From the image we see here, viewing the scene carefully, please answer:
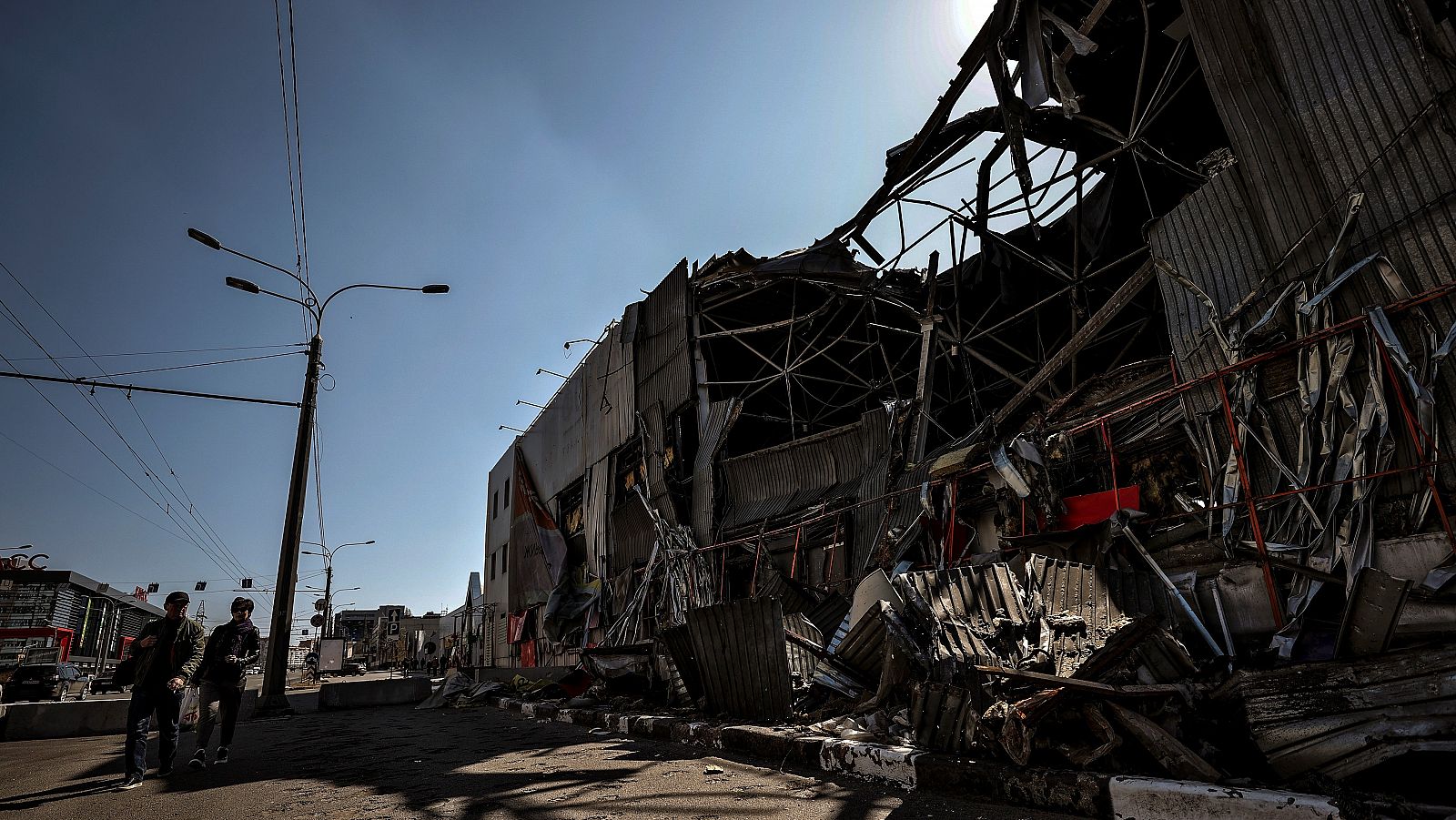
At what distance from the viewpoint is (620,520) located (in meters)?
18.2

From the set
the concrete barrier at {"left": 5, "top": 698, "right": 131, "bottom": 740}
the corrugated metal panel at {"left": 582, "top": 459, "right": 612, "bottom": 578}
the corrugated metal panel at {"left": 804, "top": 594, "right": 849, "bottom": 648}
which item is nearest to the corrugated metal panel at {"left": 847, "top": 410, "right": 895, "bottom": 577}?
the corrugated metal panel at {"left": 804, "top": 594, "right": 849, "bottom": 648}

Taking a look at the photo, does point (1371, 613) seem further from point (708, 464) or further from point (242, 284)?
point (242, 284)

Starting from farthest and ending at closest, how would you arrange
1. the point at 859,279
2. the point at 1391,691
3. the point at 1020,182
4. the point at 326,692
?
the point at 326,692, the point at 859,279, the point at 1020,182, the point at 1391,691

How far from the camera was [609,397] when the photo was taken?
65.2 ft

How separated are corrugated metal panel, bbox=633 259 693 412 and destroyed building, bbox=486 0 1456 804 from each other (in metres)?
4.64

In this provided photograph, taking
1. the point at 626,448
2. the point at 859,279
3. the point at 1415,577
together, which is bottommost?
the point at 1415,577

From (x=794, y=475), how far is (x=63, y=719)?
39.2 feet

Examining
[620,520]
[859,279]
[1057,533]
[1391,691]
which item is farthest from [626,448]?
[1391,691]

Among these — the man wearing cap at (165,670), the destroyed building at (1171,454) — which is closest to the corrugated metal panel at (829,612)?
the destroyed building at (1171,454)

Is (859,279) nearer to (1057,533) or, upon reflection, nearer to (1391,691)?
(1057,533)

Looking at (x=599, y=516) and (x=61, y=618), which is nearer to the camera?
(x=599, y=516)

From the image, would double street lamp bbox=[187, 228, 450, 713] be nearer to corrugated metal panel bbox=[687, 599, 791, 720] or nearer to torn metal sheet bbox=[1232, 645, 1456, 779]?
corrugated metal panel bbox=[687, 599, 791, 720]

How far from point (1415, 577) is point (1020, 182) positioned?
6.69m

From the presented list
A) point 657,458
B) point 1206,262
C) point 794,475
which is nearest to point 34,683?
point 657,458
